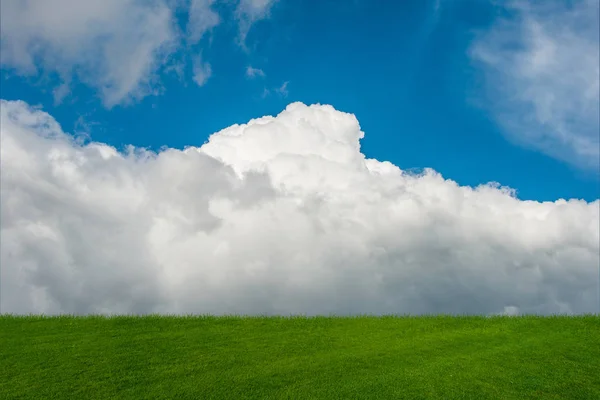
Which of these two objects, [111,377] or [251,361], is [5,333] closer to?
[111,377]

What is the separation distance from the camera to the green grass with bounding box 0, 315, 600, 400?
19.5 metres

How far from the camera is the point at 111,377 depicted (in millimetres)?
20578

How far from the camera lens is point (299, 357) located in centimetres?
2273

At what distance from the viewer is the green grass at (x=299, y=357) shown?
64.0 ft

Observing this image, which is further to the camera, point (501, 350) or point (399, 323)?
point (399, 323)

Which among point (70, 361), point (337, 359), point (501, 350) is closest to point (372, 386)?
point (337, 359)

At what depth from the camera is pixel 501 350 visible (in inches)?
935

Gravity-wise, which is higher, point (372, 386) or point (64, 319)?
point (64, 319)

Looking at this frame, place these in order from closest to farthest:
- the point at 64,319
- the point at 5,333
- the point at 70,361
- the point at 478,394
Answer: the point at 478,394 → the point at 70,361 → the point at 5,333 → the point at 64,319

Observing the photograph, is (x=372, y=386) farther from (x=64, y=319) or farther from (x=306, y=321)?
(x=64, y=319)

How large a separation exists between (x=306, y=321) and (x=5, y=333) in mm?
14790

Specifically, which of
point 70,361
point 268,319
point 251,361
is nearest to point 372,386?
point 251,361

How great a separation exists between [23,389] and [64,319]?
863 centimetres

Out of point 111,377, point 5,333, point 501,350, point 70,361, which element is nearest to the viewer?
point 111,377
